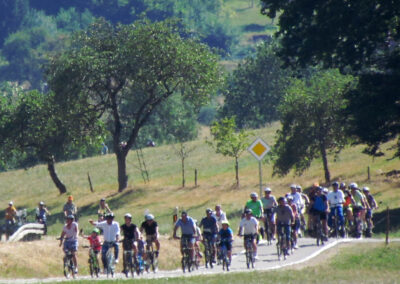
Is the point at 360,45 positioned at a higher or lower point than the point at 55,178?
higher

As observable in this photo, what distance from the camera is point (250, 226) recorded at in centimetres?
2458

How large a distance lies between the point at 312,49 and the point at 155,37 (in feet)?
75.4

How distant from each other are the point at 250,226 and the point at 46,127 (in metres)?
35.8

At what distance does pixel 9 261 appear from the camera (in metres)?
26.4

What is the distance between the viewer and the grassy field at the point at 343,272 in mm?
20656

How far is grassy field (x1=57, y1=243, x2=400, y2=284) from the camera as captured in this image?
20656 millimetres

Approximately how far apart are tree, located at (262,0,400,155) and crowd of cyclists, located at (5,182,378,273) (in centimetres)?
518

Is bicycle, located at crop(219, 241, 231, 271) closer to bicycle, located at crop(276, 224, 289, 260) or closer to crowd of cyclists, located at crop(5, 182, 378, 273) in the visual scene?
crowd of cyclists, located at crop(5, 182, 378, 273)

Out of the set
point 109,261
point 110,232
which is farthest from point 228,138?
point 110,232

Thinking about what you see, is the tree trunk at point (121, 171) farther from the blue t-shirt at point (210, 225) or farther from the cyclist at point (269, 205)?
the blue t-shirt at point (210, 225)

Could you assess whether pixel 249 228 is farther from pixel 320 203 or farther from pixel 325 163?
pixel 325 163

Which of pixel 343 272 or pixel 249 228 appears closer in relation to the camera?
pixel 343 272

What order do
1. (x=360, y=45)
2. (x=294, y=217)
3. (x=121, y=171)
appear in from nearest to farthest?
(x=294, y=217) → (x=360, y=45) → (x=121, y=171)

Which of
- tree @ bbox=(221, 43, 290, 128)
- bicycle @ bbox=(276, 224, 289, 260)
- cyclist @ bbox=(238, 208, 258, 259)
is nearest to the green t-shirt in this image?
bicycle @ bbox=(276, 224, 289, 260)
